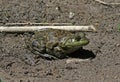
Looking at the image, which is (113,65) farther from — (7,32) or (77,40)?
(7,32)

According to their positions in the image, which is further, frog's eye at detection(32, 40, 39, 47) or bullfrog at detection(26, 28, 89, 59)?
frog's eye at detection(32, 40, 39, 47)

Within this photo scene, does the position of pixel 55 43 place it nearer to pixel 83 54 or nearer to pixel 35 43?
pixel 35 43

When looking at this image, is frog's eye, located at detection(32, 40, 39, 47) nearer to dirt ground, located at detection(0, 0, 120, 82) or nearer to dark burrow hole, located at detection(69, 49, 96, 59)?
dirt ground, located at detection(0, 0, 120, 82)

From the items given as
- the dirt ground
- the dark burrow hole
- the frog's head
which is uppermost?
the frog's head

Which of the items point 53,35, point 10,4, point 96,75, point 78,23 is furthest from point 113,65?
point 10,4

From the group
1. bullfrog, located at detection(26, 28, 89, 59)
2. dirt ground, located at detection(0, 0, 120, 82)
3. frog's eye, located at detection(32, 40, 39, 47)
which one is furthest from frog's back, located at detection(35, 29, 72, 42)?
dirt ground, located at detection(0, 0, 120, 82)

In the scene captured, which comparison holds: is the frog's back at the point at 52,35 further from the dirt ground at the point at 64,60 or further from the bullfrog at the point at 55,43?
the dirt ground at the point at 64,60

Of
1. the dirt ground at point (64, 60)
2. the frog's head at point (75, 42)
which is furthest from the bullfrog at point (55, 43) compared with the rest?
the dirt ground at point (64, 60)

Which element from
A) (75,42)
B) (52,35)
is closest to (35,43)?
(52,35)
